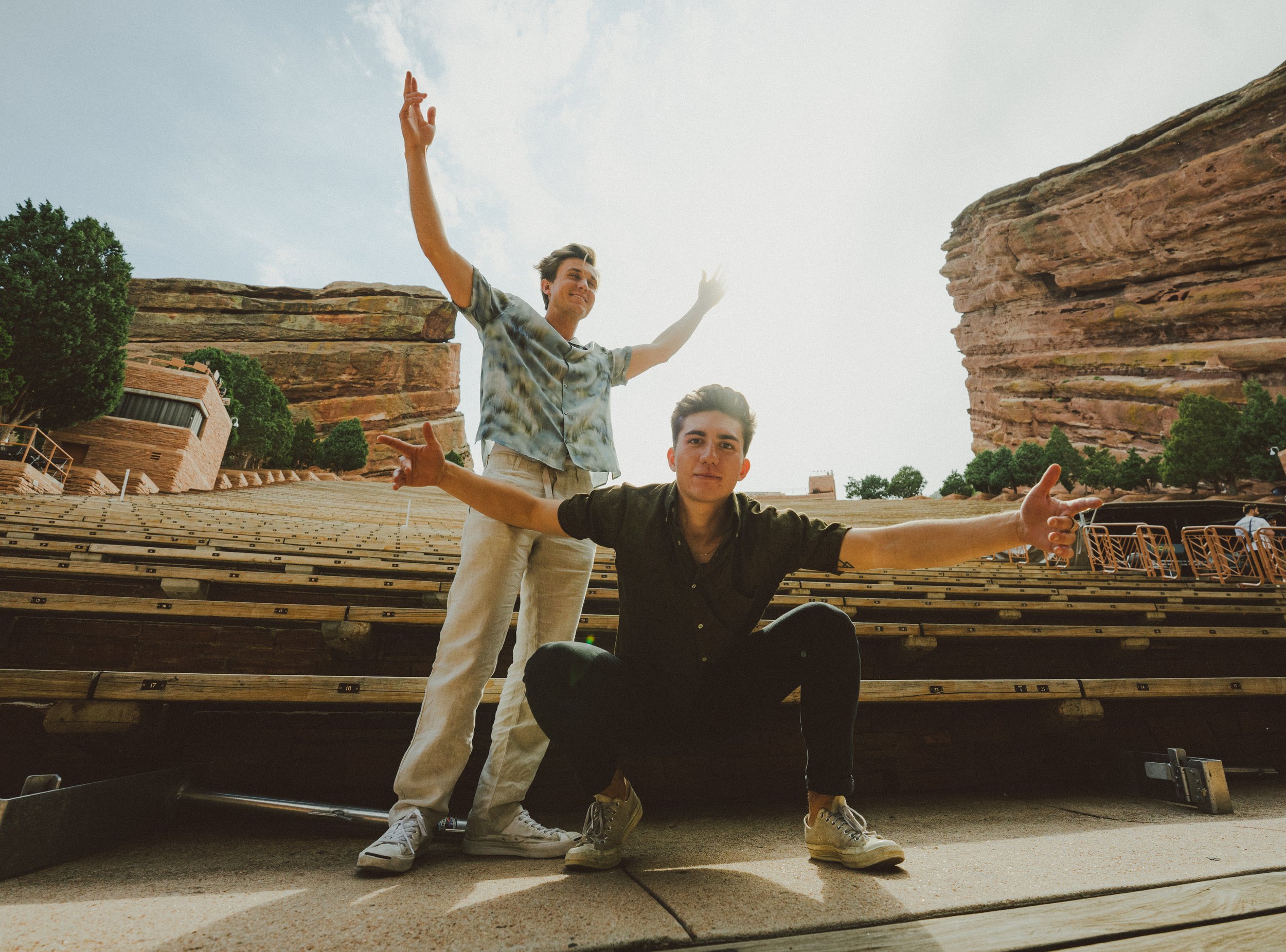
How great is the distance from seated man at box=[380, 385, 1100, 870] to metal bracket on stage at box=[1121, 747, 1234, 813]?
4.02 feet

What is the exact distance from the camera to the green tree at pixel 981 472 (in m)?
27.3

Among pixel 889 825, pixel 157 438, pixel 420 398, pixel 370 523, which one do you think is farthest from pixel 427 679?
pixel 420 398

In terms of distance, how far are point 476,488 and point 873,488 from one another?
3787 centimetres

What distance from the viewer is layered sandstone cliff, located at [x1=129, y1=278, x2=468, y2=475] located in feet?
121

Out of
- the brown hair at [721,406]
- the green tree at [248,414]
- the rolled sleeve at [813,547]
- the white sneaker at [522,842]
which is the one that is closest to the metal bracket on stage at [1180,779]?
the rolled sleeve at [813,547]

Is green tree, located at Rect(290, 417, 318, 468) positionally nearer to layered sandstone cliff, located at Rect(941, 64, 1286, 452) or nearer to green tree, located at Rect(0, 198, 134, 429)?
green tree, located at Rect(0, 198, 134, 429)

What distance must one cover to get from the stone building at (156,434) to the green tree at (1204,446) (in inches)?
1342

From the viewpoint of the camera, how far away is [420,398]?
3906 centimetres

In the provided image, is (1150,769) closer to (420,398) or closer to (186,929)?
(186,929)

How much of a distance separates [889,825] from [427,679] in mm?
1410

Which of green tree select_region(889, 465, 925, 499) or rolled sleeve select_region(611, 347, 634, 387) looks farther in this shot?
green tree select_region(889, 465, 925, 499)

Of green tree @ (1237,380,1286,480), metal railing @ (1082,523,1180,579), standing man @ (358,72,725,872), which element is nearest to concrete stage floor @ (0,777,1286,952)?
→ standing man @ (358,72,725,872)

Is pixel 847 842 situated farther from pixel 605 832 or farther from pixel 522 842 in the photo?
pixel 522 842

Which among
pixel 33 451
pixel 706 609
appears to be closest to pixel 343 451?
pixel 33 451
